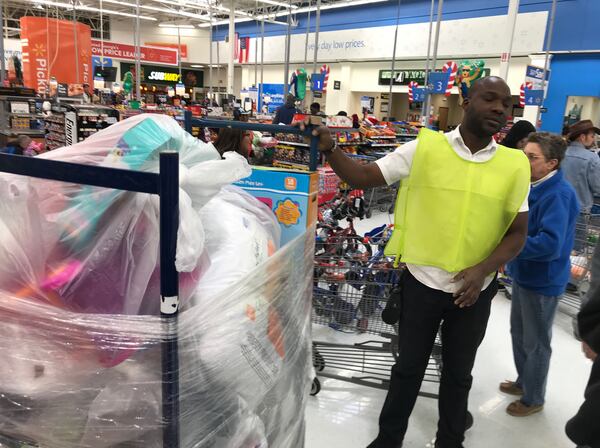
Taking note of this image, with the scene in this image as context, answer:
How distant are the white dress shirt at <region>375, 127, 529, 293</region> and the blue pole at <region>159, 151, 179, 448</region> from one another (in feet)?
3.72

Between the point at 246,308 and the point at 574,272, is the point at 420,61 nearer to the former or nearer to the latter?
the point at 574,272

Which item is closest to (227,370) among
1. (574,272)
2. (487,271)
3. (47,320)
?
(47,320)

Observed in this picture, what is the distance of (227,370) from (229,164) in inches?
21.3

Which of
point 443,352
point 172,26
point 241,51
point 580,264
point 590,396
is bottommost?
point 580,264

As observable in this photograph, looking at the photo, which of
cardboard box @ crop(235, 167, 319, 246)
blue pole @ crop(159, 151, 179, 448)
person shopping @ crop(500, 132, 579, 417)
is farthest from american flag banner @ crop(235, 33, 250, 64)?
blue pole @ crop(159, 151, 179, 448)

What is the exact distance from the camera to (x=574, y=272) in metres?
4.09

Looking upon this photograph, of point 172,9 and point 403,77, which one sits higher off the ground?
point 172,9

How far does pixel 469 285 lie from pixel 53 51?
51.0 feet

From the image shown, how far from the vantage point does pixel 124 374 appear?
1.11m

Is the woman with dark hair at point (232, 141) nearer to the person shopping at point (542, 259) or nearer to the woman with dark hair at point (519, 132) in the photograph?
the person shopping at point (542, 259)

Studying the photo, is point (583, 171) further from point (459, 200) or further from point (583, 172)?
point (459, 200)

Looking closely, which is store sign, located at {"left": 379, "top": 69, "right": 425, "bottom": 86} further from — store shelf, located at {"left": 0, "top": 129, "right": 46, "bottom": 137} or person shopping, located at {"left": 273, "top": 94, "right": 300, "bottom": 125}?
store shelf, located at {"left": 0, "top": 129, "right": 46, "bottom": 137}

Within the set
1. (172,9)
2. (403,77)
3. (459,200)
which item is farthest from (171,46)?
(459,200)

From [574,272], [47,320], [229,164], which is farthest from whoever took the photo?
[574,272]
